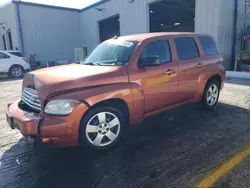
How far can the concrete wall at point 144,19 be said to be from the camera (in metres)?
11.4

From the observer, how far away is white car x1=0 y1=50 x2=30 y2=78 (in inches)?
511

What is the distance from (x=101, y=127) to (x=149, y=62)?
1311 mm

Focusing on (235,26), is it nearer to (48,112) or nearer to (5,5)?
(48,112)

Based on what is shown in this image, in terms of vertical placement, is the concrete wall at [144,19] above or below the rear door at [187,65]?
above

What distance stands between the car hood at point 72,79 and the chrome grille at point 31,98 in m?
0.10

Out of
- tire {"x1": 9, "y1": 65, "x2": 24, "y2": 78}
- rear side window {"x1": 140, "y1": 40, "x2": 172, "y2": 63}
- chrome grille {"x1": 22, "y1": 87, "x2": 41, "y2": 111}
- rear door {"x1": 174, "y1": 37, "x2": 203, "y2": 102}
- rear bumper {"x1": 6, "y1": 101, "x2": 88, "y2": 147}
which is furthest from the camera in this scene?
tire {"x1": 9, "y1": 65, "x2": 24, "y2": 78}

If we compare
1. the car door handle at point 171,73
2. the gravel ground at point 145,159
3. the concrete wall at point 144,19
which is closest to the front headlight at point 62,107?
the gravel ground at point 145,159

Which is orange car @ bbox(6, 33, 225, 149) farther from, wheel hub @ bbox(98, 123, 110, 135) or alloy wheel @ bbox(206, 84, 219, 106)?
alloy wheel @ bbox(206, 84, 219, 106)

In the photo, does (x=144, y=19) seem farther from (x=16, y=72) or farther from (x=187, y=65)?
(x=187, y=65)

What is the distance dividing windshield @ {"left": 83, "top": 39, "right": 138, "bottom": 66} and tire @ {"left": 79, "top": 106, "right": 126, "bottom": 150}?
2.90 feet

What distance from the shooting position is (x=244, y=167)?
2820 mm

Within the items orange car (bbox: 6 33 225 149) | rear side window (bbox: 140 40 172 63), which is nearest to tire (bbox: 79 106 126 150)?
orange car (bbox: 6 33 225 149)

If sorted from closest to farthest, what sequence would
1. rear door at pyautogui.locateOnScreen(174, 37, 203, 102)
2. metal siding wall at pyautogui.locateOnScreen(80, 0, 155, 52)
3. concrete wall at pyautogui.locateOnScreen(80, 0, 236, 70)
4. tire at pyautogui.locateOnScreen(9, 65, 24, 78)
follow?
rear door at pyautogui.locateOnScreen(174, 37, 203, 102), concrete wall at pyautogui.locateOnScreen(80, 0, 236, 70), tire at pyautogui.locateOnScreen(9, 65, 24, 78), metal siding wall at pyautogui.locateOnScreen(80, 0, 155, 52)

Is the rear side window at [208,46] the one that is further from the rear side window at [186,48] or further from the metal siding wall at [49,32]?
the metal siding wall at [49,32]
